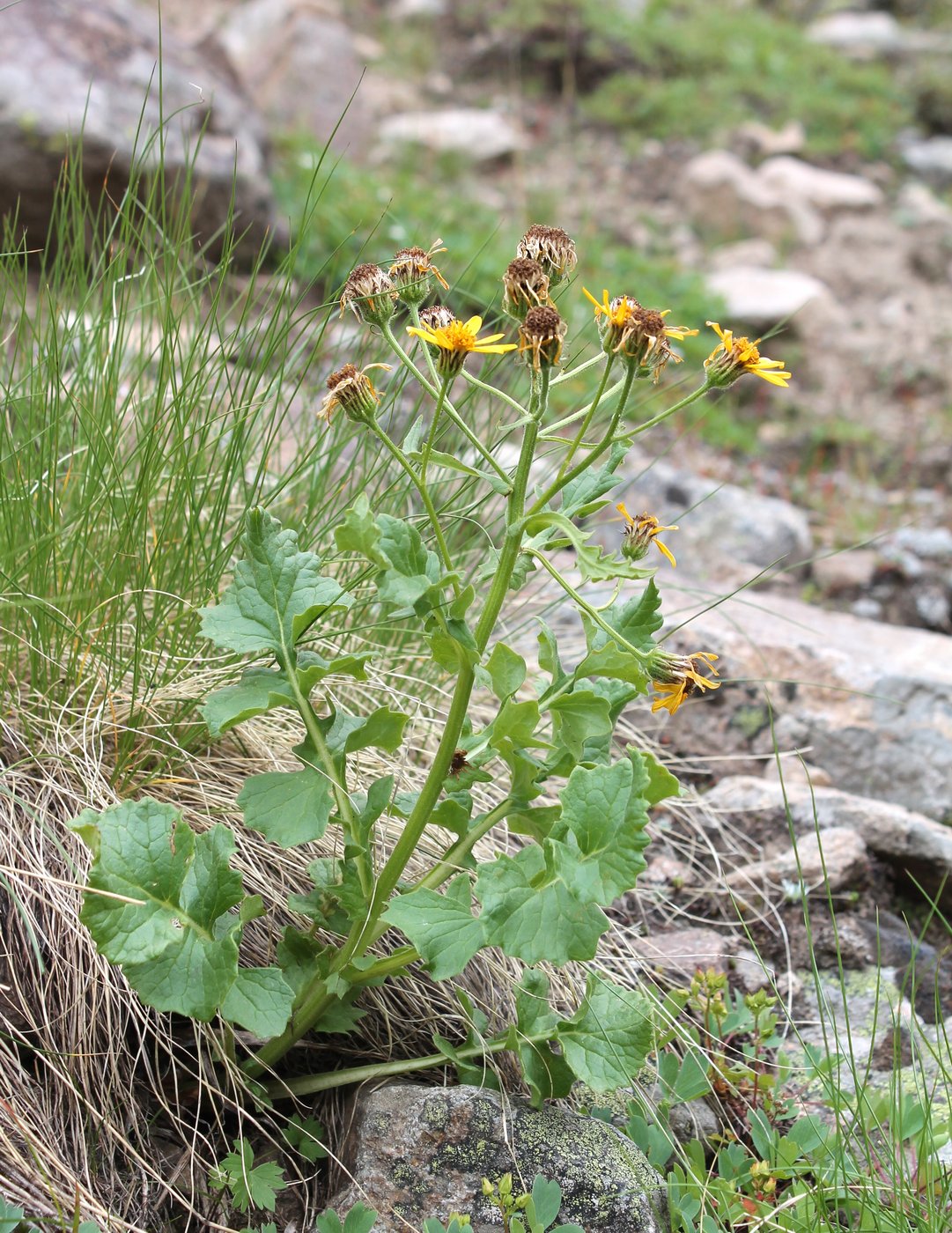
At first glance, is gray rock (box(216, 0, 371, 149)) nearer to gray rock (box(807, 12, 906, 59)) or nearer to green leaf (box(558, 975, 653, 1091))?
gray rock (box(807, 12, 906, 59))

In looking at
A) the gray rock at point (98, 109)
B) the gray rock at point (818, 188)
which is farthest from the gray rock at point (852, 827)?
the gray rock at point (818, 188)

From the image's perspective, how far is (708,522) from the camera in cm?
332

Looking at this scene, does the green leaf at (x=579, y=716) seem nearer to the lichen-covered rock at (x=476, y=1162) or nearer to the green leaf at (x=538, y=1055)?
the green leaf at (x=538, y=1055)

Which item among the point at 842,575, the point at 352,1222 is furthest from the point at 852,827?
the point at 842,575

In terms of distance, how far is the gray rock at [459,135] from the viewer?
6.15 metres

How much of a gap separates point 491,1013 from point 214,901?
0.49 m

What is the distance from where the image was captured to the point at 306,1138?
1.34 m

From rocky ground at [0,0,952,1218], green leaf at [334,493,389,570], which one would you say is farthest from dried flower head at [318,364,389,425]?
rocky ground at [0,0,952,1218]

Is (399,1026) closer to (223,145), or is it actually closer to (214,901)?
(214,901)

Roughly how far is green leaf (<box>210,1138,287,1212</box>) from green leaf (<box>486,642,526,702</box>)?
0.58 meters

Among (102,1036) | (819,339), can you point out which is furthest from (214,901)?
(819,339)

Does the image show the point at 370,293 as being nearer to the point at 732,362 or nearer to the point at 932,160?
the point at 732,362

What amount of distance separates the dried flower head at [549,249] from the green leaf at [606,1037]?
0.80m

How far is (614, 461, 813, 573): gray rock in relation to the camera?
3221 mm
